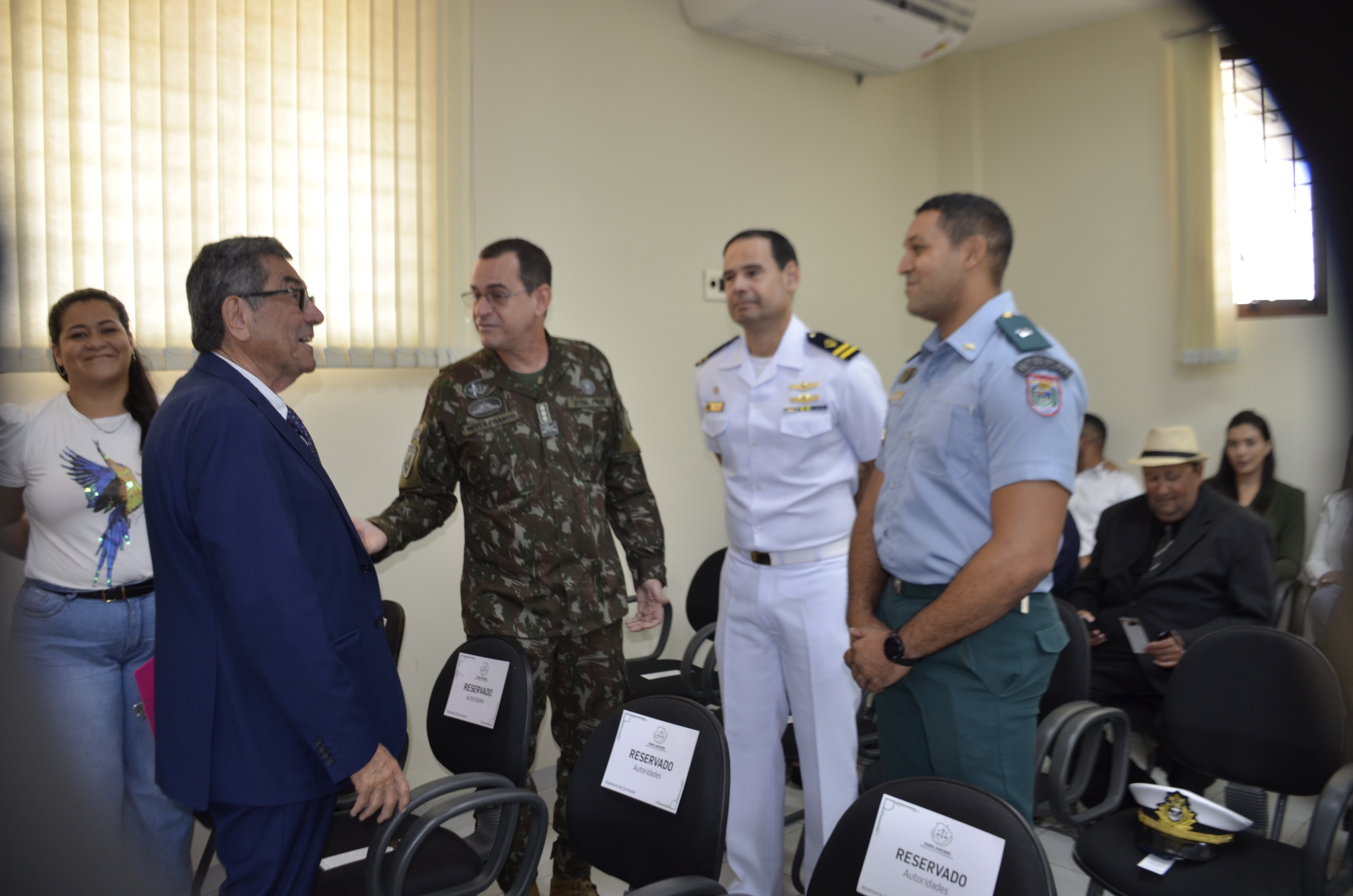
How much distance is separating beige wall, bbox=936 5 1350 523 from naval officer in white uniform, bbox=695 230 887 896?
245 centimetres

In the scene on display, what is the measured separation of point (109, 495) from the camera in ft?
7.27

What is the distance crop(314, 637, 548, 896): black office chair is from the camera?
1.73 metres

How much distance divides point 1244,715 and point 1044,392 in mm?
1197

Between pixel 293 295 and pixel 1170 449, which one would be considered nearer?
pixel 293 295

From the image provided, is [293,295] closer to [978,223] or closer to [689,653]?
[978,223]

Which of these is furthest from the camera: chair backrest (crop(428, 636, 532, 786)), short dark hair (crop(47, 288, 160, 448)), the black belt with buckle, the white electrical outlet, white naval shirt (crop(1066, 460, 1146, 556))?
white naval shirt (crop(1066, 460, 1146, 556))

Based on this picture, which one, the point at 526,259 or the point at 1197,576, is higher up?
the point at 526,259

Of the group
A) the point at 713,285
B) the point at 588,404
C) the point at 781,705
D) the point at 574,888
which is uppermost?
the point at 713,285

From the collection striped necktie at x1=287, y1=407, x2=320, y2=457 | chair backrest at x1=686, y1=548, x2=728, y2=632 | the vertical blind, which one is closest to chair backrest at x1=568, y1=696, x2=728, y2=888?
striped necktie at x1=287, y1=407, x2=320, y2=457

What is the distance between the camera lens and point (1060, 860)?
9.67 feet

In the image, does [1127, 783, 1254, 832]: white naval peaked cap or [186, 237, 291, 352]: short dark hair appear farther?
[1127, 783, 1254, 832]: white naval peaked cap

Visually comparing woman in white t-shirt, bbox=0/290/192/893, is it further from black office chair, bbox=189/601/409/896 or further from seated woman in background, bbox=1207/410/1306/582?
seated woman in background, bbox=1207/410/1306/582

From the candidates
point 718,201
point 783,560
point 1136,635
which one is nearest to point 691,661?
point 783,560

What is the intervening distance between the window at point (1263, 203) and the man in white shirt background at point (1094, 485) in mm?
4285
